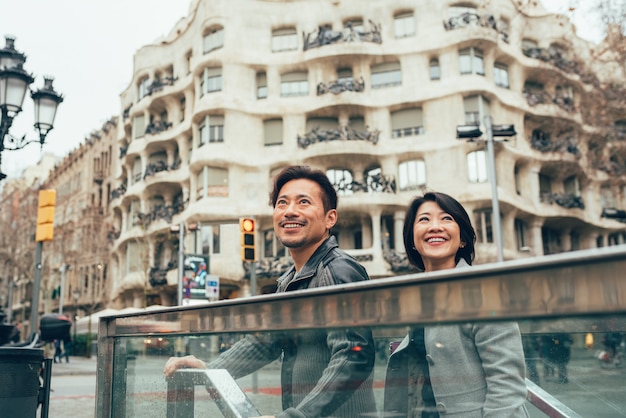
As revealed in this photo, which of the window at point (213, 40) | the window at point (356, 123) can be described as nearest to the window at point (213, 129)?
the window at point (213, 40)

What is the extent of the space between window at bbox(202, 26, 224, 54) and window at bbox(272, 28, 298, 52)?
279 centimetres

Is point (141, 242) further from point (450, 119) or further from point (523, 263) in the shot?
point (523, 263)

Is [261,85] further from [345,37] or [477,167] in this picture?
[477,167]

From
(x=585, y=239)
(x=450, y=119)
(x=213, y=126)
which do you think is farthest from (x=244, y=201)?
(x=585, y=239)

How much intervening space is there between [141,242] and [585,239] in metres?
24.8

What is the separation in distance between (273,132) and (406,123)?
680cm

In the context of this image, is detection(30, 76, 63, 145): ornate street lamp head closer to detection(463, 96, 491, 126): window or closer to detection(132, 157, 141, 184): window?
detection(463, 96, 491, 126): window

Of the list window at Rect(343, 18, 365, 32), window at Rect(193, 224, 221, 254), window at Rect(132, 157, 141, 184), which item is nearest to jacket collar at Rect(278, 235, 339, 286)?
window at Rect(193, 224, 221, 254)

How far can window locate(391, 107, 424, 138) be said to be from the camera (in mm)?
32062

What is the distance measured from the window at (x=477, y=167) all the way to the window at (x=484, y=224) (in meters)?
1.45

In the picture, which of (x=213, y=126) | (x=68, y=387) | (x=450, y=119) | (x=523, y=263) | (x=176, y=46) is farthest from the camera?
(x=176, y=46)

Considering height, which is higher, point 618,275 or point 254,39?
point 254,39

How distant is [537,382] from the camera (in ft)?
5.94

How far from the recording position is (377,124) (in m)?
32.4
